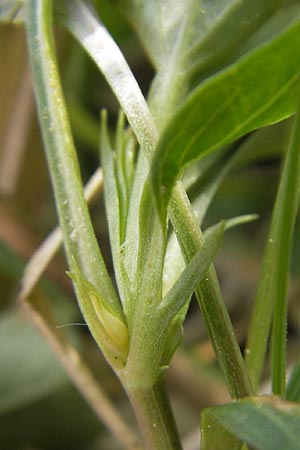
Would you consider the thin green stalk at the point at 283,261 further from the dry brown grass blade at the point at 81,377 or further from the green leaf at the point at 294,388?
the dry brown grass blade at the point at 81,377

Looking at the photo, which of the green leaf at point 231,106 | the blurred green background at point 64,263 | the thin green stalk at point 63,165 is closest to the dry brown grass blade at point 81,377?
the blurred green background at point 64,263

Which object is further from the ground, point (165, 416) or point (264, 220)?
point (165, 416)

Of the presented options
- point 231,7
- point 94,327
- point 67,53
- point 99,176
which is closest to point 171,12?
point 231,7

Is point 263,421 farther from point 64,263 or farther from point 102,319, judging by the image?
point 64,263

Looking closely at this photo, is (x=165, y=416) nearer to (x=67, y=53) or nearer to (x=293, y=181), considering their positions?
(x=293, y=181)

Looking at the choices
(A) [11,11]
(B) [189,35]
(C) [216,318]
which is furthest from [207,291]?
(A) [11,11]
